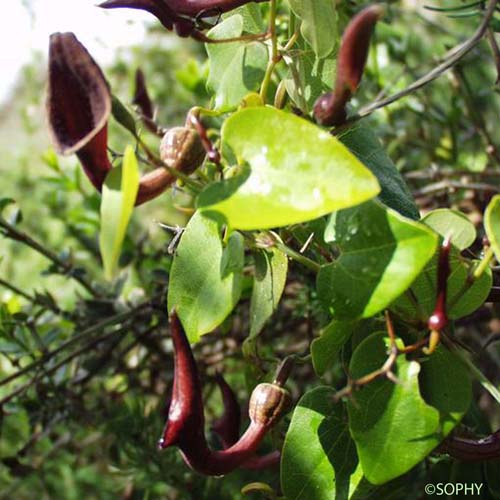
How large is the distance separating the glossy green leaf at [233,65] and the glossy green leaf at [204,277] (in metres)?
0.12

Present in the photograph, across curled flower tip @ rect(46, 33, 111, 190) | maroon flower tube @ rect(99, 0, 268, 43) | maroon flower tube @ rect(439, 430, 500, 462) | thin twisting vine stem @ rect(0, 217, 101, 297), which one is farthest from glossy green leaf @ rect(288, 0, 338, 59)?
thin twisting vine stem @ rect(0, 217, 101, 297)

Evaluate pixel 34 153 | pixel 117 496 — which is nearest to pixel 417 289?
pixel 117 496

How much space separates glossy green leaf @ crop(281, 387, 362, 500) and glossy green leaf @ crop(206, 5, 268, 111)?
0.79 feet

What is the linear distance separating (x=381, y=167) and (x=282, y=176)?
0.53 feet

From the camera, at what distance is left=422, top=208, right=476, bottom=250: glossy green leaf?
487 millimetres

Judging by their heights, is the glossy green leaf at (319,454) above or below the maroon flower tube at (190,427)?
below

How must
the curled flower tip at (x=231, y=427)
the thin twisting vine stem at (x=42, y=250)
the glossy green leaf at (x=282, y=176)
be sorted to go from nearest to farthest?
the glossy green leaf at (x=282, y=176), the curled flower tip at (x=231, y=427), the thin twisting vine stem at (x=42, y=250)

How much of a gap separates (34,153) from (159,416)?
127 cm

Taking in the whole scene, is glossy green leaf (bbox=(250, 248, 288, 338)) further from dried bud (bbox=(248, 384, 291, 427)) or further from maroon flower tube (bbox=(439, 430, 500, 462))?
maroon flower tube (bbox=(439, 430, 500, 462))

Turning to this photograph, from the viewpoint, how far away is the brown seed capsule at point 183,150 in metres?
0.48

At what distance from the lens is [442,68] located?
1.78 feet

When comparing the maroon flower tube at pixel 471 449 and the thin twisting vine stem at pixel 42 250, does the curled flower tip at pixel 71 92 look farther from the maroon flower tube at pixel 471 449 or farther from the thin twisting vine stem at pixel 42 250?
the thin twisting vine stem at pixel 42 250

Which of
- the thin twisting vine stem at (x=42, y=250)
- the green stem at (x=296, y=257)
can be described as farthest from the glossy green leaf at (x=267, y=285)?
the thin twisting vine stem at (x=42, y=250)

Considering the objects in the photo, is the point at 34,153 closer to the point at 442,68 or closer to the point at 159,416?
the point at 159,416
